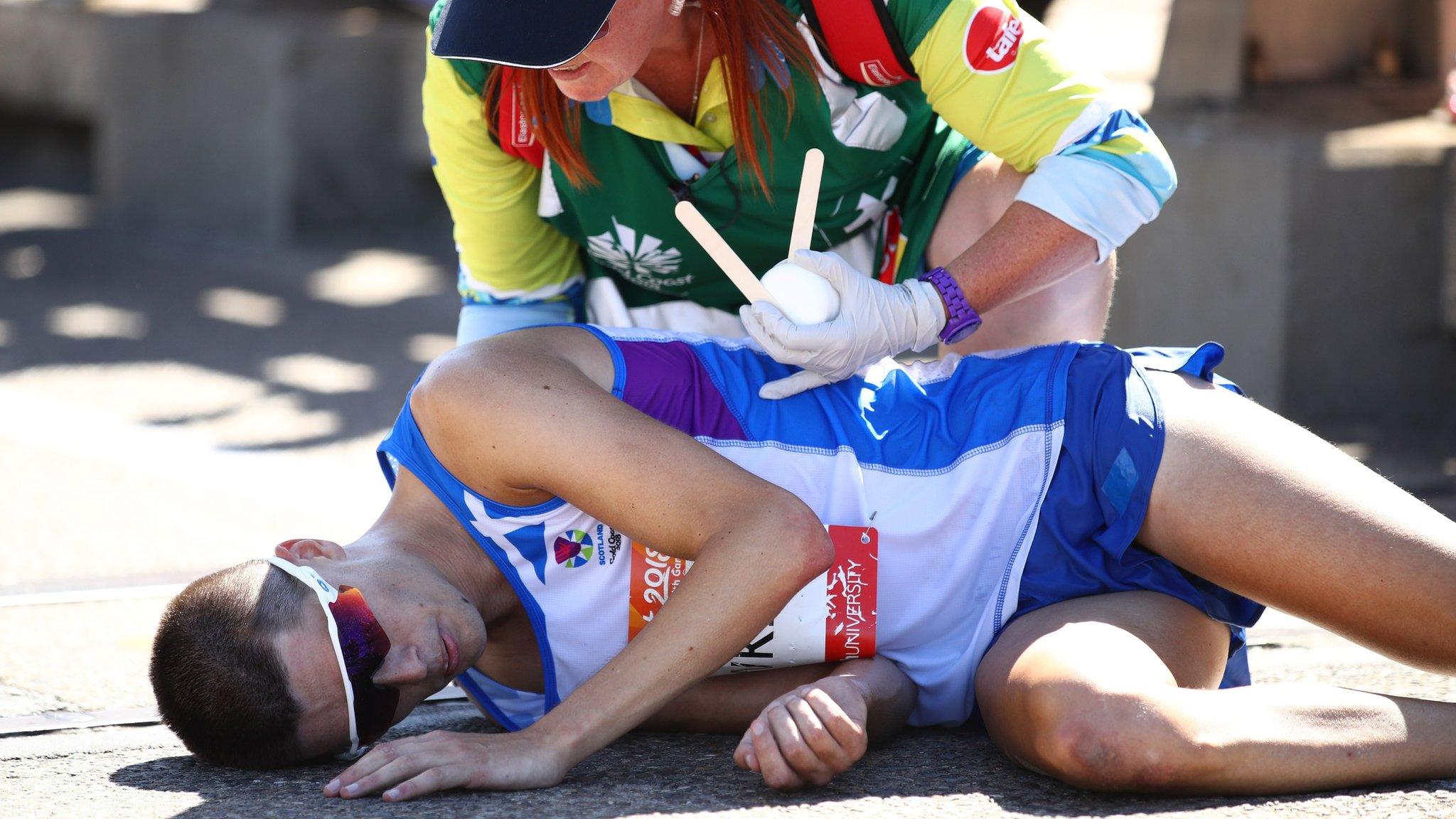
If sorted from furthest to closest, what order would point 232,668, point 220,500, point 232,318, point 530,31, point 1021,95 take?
point 232,318 < point 220,500 < point 1021,95 < point 530,31 < point 232,668

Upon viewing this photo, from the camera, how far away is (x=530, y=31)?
6.78 ft

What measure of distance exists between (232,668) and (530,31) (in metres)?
0.87

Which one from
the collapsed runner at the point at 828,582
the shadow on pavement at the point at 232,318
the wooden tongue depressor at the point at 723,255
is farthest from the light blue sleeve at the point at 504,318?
the shadow on pavement at the point at 232,318

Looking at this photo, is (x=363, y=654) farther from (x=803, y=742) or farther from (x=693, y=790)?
(x=803, y=742)

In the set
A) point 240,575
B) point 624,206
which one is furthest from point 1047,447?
point 240,575

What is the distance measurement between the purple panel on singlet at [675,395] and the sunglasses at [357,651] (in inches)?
17.1

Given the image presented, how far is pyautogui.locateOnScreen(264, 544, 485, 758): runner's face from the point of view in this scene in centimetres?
191

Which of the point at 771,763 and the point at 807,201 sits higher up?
the point at 807,201

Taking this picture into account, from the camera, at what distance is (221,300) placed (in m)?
5.39

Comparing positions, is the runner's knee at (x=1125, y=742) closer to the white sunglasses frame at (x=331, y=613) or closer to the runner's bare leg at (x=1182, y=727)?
the runner's bare leg at (x=1182, y=727)

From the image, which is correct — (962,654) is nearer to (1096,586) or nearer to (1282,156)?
(1096,586)

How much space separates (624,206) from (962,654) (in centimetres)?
87

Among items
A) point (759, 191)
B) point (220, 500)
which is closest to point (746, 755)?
point (759, 191)

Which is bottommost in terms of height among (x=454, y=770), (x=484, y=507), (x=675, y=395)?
(x=454, y=770)
